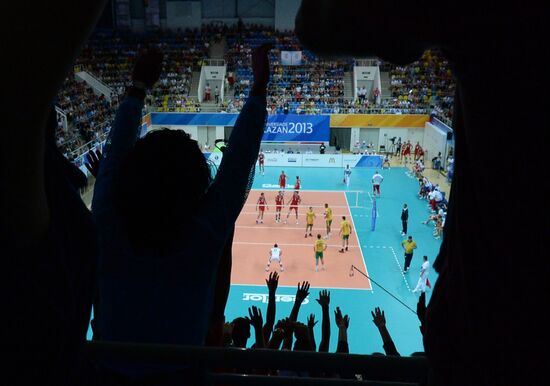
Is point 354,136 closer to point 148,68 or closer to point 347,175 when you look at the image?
point 347,175

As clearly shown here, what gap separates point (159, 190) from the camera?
3.53ft

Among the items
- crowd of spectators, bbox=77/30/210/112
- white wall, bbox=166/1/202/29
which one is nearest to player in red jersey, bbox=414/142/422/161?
crowd of spectators, bbox=77/30/210/112

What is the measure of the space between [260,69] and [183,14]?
1290 inches

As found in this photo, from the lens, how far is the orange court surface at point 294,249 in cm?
1183

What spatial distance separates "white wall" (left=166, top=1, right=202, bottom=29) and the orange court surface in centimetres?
1772

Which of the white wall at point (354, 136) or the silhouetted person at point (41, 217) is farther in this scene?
the white wall at point (354, 136)

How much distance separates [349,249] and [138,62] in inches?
Answer: 497

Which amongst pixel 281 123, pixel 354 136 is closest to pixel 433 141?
pixel 354 136

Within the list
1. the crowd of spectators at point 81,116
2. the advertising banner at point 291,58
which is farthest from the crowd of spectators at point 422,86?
the crowd of spectators at point 81,116

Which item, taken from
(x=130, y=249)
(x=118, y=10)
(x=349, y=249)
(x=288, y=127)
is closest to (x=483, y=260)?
(x=130, y=249)

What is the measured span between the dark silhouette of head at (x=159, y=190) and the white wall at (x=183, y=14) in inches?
1291

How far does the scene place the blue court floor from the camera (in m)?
9.55

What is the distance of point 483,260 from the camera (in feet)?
1.93

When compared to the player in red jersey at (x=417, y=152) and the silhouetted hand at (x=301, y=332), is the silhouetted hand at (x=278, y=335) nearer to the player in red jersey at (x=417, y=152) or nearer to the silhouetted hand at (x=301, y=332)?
the silhouetted hand at (x=301, y=332)
